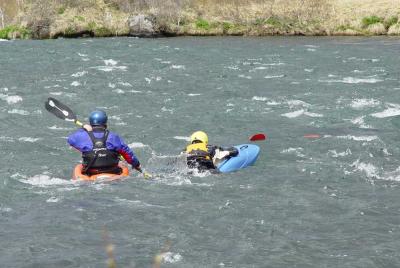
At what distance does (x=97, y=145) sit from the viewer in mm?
9867

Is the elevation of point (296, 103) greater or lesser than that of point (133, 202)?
lesser

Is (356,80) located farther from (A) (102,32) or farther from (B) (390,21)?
(A) (102,32)

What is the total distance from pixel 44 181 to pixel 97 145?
116cm

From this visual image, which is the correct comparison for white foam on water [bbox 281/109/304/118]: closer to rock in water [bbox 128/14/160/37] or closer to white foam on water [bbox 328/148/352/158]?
white foam on water [bbox 328/148/352/158]

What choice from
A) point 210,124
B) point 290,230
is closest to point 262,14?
point 210,124

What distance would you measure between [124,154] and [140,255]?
10.8ft

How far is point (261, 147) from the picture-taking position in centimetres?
1292

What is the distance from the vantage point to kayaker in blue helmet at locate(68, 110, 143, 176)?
989 centimetres

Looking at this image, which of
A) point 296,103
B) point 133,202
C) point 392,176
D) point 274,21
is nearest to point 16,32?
point 274,21

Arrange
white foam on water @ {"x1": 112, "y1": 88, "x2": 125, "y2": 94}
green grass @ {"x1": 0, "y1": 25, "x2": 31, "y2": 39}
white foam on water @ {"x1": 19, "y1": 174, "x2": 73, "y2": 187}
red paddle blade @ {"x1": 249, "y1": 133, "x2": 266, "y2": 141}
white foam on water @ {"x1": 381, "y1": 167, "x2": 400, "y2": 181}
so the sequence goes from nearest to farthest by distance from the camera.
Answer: white foam on water @ {"x1": 19, "y1": 174, "x2": 73, "y2": 187} < white foam on water @ {"x1": 381, "y1": 167, "x2": 400, "y2": 181} < red paddle blade @ {"x1": 249, "y1": 133, "x2": 266, "y2": 141} < white foam on water @ {"x1": 112, "y1": 88, "x2": 125, "y2": 94} < green grass @ {"x1": 0, "y1": 25, "x2": 31, "y2": 39}

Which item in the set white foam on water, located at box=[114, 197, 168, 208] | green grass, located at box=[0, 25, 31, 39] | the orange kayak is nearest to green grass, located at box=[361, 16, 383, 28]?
green grass, located at box=[0, 25, 31, 39]

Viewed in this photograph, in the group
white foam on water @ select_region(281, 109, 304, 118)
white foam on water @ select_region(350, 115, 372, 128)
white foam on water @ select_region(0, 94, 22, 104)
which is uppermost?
white foam on water @ select_region(350, 115, 372, 128)

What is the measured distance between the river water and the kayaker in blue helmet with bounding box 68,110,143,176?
360mm

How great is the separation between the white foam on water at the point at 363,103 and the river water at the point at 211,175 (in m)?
0.05
